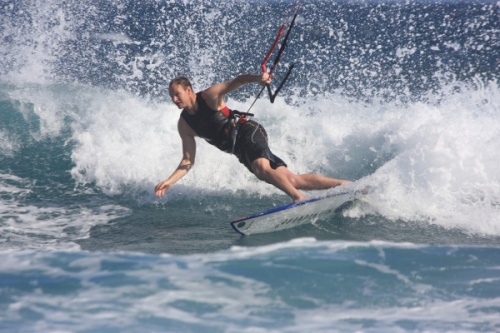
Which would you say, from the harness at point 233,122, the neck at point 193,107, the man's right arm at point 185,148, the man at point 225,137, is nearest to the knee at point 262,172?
the man at point 225,137

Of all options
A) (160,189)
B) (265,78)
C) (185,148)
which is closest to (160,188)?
(160,189)

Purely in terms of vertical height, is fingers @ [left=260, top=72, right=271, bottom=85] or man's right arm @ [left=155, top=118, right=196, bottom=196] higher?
fingers @ [left=260, top=72, right=271, bottom=85]

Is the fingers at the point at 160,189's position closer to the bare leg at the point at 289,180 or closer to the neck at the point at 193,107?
→ the neck at the point at 193,107

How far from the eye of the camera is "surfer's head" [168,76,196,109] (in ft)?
18.3

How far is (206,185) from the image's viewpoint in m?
7.36

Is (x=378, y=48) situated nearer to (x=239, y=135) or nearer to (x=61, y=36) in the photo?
(x=61, y=36)

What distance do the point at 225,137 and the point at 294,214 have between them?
1020mm

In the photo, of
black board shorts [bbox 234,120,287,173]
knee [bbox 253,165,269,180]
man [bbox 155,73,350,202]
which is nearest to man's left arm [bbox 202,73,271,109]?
man [bbox 155,73,350,202]

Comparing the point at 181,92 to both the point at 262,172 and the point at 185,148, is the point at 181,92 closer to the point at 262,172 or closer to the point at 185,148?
the point at 185,148

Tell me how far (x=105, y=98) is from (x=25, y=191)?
12.0 ft

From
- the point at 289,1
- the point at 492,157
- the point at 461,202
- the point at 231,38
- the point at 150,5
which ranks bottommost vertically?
the point at 461,202

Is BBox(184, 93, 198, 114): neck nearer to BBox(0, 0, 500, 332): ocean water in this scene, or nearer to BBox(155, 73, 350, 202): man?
BBox(155, 73, 350, 202): man

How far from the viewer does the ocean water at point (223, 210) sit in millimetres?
3844

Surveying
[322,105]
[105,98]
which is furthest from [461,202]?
[105,98]
